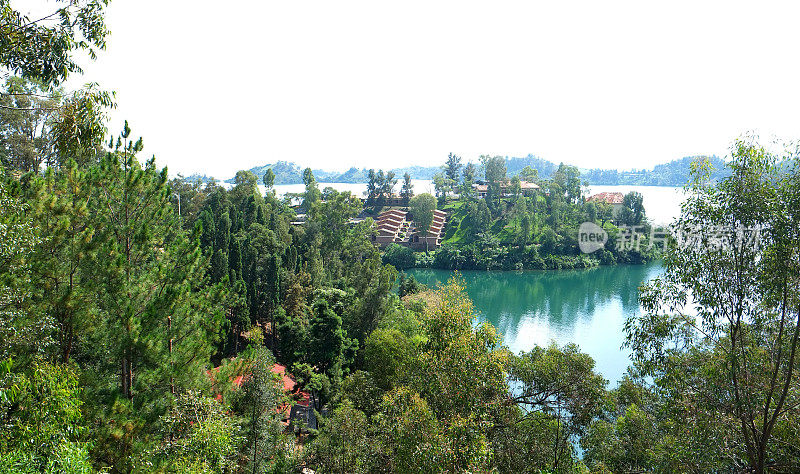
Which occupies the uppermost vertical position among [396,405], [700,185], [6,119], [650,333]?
[6,119]

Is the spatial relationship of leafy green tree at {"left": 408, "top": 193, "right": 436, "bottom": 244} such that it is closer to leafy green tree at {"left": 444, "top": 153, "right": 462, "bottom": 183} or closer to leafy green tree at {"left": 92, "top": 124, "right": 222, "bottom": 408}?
leafy green tree at {"left": 444, "top": 153, "right": 462, "bottom": 183}

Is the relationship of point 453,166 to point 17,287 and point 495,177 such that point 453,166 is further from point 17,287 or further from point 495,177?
point 17,287

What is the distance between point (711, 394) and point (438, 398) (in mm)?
3056

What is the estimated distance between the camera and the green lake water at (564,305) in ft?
68.5

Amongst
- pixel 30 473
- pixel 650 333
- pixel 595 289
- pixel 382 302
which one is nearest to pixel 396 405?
pixel 650 333

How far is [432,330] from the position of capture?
5.97m

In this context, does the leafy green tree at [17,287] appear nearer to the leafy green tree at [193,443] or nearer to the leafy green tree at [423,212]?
the leafy green tree at [193,443]

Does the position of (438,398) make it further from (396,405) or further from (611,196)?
(611,196)

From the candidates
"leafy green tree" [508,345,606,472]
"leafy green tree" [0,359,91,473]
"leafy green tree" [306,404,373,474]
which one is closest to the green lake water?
"leafy green tree" [508,345,606,472]

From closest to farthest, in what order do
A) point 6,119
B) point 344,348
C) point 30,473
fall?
point 30,473, point 344,348, point 6,119

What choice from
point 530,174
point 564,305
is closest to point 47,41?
point 564,305

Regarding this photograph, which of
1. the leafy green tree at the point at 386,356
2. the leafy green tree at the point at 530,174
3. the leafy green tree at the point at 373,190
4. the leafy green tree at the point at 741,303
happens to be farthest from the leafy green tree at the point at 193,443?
the leafy green tree at the point at 530,174

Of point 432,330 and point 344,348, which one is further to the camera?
point 344,348

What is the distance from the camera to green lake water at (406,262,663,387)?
2088 cm
